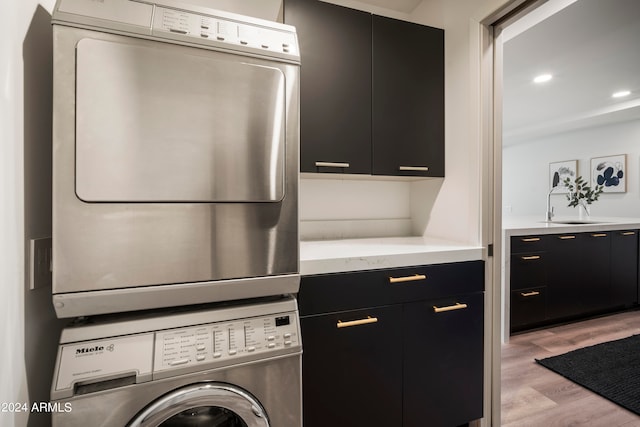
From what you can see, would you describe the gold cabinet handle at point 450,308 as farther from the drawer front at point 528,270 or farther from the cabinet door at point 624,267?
the cabinet door at point 624,267

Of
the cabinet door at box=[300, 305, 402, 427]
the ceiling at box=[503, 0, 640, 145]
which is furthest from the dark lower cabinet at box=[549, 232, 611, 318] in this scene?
the cabinet door at box=[300, 305, 402, 427]

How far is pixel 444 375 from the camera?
54.0 inches

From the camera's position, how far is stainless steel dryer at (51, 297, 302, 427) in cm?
78

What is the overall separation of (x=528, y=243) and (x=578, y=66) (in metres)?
1.87

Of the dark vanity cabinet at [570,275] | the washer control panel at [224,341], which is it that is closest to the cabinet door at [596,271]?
the dark vanity cabinet at [570,275]

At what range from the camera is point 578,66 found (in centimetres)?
296

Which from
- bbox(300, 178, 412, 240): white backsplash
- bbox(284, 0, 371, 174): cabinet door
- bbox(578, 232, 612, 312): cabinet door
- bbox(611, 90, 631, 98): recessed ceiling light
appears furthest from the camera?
bbox(611, 90, 631, 98): recessed ceiling light

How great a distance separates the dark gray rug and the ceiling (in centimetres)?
243

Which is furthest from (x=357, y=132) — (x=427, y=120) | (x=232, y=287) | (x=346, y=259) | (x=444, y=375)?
(x=444, y=375)

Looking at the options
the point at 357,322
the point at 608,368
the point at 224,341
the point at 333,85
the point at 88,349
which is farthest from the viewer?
the point at 608,368

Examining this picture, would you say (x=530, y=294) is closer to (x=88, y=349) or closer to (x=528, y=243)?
(x=528, y=243)

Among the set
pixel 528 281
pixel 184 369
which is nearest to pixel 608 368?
pixel 528 281

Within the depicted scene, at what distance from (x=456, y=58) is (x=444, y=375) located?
1.61m

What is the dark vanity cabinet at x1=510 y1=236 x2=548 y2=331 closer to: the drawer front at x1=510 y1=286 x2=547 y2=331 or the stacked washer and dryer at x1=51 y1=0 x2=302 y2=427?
the drawer front at x1=510 y1=286 x2=547 y2=331
